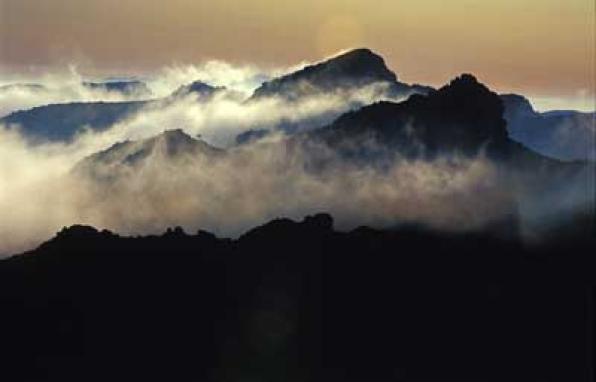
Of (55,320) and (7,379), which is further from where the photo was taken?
(55,320)

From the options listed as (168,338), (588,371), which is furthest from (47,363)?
(588,371)

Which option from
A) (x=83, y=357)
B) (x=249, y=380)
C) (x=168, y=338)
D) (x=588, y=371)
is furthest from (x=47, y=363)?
(x=588, y=371)

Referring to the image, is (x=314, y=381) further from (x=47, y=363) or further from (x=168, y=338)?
(x=47, y=363)

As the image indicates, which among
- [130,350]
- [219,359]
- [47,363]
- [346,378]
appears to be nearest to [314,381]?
[346,378]

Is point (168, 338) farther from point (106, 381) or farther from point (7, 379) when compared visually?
point (7, 379)

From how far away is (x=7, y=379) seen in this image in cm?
18762

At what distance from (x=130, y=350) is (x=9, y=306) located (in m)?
27.9

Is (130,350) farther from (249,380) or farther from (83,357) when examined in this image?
(249,380)

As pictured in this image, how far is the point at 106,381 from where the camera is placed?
19000 cm

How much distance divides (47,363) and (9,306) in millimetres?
16512

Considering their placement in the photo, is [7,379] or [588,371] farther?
[588,371]

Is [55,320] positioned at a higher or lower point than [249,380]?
higher

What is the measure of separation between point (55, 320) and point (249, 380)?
144 feet

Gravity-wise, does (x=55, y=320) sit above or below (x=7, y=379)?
above
